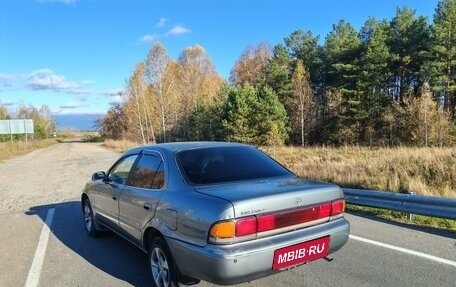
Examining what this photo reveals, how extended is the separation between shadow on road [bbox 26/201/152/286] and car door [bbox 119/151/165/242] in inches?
17.2

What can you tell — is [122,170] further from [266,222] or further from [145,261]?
[266,222]

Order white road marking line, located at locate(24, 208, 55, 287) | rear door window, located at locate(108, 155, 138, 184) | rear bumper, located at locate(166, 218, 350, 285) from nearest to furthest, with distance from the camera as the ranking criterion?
rear bumper, located at locate(166, 218, 350, 285) < white road marking line, located at locate(24, 208, 55, 287) < rear door window, located at locate(108, 155, 138, 184)

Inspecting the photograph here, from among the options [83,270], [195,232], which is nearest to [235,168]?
[195,232]

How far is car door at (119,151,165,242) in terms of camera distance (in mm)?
4566

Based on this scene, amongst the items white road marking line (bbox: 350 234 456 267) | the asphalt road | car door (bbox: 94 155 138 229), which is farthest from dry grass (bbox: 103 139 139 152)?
white road marking line (bbox: 350 234 456 267)

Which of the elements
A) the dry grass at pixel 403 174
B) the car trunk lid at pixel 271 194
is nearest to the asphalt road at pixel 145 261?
the car trunk lid at pixel 271 194

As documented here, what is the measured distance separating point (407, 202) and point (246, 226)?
4481 millimetres

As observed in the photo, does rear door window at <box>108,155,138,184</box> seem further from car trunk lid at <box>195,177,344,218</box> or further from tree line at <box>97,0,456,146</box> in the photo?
tree line at <box>97,0,456,146</box>

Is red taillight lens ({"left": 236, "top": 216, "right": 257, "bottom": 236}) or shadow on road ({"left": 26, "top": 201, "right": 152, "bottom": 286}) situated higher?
red taillight lens ({"left": 236, "top": 216, "right": 257, "bottom": 236})

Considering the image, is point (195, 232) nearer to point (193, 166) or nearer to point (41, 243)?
point (193, 166)

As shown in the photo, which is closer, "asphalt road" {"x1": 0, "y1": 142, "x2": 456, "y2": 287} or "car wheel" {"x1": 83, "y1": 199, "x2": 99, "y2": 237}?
"asphalt road" {"x1": 0, "y1": 142, "x2": 456, "y2": 287}

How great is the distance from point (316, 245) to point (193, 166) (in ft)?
4.90

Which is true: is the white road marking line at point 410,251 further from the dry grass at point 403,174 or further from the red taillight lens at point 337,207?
the dry grass at point 403,174

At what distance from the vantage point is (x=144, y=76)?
175 feet
